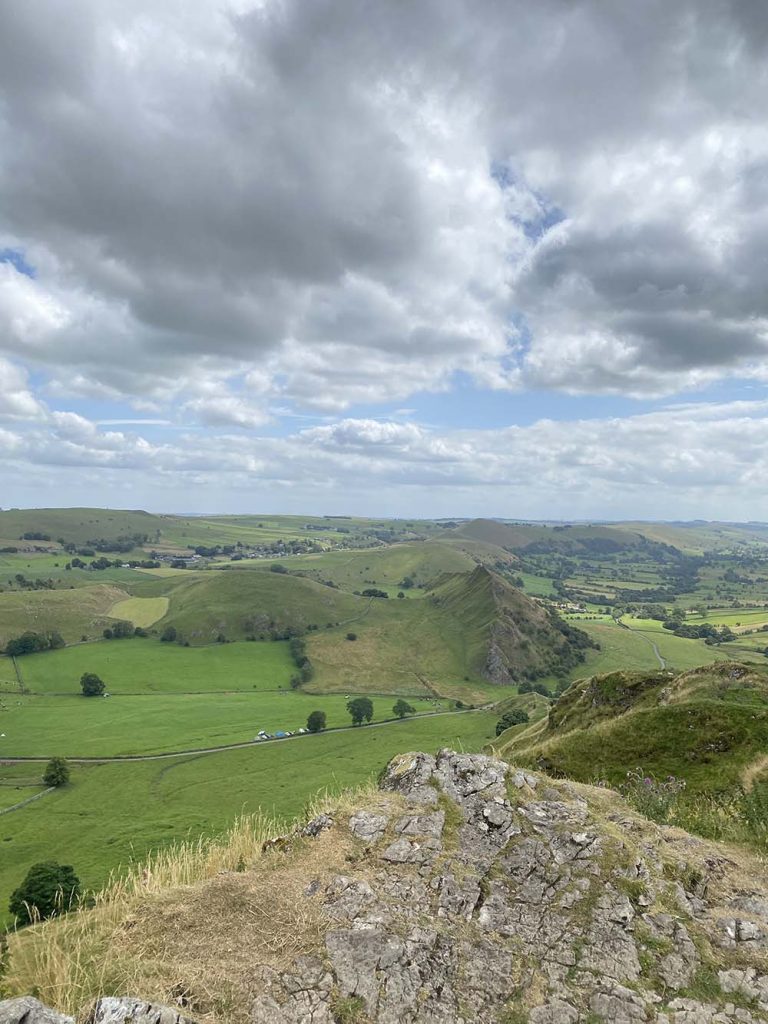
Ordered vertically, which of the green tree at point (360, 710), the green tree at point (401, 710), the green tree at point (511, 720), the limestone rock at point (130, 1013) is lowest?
the green tree at point (401, 710)

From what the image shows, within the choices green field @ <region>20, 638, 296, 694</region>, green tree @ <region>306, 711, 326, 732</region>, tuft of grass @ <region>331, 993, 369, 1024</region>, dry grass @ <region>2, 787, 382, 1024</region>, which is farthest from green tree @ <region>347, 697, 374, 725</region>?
tuft of grass @ <region>331, 993, 369, 1024</region>

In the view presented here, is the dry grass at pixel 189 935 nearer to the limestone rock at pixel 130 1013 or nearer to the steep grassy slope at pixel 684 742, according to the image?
the limestone rock at pixel 130 1013

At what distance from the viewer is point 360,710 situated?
6078 inches

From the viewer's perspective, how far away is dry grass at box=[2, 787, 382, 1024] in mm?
10211

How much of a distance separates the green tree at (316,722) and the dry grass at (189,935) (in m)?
135

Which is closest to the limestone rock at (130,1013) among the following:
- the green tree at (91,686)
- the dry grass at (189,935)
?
the dry grass at (189,935)

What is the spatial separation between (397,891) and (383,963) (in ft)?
8.37

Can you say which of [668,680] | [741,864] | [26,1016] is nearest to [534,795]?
[741,864]

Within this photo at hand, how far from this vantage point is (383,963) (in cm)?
1156

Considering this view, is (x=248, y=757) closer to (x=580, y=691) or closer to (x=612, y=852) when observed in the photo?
(x=580, y=691)

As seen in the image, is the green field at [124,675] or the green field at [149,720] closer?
the green field at [149,720]

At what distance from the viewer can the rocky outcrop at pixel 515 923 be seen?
10.9 meters

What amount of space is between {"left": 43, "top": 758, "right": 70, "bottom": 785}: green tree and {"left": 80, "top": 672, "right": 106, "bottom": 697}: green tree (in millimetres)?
65310

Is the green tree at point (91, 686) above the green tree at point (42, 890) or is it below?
below
